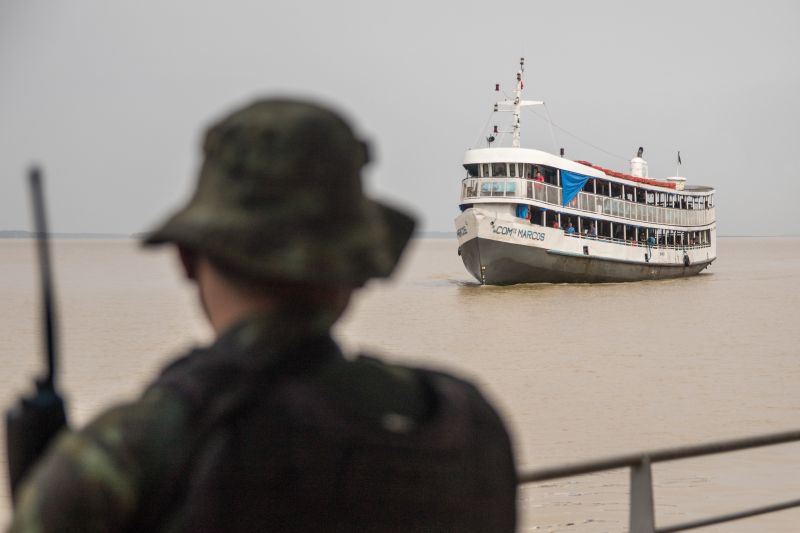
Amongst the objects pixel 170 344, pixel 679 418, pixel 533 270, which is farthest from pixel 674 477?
pixel 533 270

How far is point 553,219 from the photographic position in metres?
37.6

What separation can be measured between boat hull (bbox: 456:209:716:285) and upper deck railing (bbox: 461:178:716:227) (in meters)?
1.16

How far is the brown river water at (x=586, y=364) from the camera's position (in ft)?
32.4

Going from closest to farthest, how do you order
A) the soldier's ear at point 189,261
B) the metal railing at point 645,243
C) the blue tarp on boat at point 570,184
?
the soldier's ear at point 189,261
the blue tarp on boat at point 570,184
the metal railing at point 645,243

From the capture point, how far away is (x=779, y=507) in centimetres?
308

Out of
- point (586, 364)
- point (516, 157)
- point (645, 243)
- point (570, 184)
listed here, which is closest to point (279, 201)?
point (586, 364)

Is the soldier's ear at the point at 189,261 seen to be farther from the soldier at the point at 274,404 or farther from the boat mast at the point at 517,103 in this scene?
the boat mast at the point at 517,103

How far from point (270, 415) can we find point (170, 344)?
2973 centimetres

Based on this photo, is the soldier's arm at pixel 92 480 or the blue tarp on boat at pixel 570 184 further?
the blue tarp on boat at pixel 570 184

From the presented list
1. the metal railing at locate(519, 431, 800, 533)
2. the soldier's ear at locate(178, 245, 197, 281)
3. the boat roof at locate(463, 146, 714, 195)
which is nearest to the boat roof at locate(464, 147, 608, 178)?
the boat roof at locate(463, 146, 714, 195)

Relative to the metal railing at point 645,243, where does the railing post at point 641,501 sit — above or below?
below

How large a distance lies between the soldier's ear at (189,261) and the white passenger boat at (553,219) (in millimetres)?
34198

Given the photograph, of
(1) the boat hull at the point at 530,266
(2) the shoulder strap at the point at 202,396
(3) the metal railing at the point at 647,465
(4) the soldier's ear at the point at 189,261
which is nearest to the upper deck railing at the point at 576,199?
(1) the boat hull at the point at 530,266

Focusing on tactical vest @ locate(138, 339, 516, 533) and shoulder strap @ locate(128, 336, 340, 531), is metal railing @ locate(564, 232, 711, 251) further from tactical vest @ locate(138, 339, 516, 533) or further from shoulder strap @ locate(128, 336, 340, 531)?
shoulder strap @ locate(128, 336, 340, 531)
